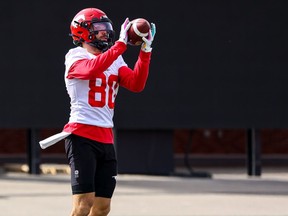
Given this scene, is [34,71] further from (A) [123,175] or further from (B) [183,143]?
(B) [183,143]

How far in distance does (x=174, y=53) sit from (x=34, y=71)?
2.40 meters

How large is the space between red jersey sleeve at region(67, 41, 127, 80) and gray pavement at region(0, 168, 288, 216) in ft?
12.3

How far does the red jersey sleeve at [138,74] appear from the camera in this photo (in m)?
6.97

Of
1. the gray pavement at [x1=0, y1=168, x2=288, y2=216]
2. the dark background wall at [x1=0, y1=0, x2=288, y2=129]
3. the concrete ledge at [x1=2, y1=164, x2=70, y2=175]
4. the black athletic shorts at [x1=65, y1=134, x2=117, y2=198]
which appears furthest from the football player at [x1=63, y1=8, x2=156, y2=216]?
the concrete ledge at [x1=2, y1=164, x2=70, y2=175]

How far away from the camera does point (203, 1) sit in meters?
15.2

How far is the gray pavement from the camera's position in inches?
420

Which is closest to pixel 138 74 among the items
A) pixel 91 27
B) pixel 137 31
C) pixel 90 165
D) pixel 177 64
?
pixel 137 31

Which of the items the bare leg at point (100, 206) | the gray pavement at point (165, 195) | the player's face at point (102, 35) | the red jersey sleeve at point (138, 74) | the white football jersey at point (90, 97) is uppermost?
the player's face at point (102, 35)

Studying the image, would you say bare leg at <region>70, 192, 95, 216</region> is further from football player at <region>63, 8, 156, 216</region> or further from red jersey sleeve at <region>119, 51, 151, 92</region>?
red jersey sleeve at <region>119, 51, 151, 92</region>

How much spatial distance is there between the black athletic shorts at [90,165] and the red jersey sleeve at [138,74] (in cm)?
53

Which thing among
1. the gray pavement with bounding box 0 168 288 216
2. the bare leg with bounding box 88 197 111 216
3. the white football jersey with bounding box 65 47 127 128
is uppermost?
the white football jersey with bounding box 65 47 127 128

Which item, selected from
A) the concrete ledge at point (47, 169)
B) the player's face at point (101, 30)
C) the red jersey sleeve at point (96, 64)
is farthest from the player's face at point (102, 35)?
the concrete ledge at point (47, 169)

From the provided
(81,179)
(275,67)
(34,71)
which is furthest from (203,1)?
(81,179)

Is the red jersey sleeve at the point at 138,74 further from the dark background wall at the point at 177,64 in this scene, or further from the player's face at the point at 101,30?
the dark background wall at the point at 177,64
